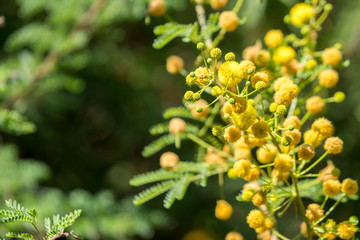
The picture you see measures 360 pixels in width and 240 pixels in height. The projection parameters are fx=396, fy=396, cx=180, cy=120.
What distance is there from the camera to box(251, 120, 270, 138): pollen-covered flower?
3.39ft

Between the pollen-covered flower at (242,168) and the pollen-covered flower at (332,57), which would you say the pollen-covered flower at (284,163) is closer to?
the pollen-covered flower at (242,168)

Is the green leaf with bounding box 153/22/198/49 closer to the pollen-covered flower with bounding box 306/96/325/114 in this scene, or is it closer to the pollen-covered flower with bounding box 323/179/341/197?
the pollen-covered flower with bounding box 306/96/325/114

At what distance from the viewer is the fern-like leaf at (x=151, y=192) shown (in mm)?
1483

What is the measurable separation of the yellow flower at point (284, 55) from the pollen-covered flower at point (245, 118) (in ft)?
1.65

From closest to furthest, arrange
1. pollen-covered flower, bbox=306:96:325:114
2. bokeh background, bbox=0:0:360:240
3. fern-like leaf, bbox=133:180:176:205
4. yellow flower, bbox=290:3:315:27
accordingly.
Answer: pollen-covered flower, bbox=306:96:325:114 < fern-like leaf, bbox=133:180:176:205 < yellow flower, bbox=290:3:315:27 < bokeh background, bbox=0:0:360:240

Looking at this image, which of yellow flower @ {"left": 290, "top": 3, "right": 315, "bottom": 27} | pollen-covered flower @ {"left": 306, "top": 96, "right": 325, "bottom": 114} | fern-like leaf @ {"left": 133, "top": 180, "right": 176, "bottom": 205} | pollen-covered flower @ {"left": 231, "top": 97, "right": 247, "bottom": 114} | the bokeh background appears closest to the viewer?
pollen-covered flower @ {"left": 231, "top": 97, "right": 247, "bottom": 114}

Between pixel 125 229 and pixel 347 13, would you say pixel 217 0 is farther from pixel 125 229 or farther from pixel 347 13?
pixel 347 13

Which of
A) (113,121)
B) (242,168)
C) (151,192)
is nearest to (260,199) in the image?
(242,168)

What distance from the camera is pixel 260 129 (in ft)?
3.39

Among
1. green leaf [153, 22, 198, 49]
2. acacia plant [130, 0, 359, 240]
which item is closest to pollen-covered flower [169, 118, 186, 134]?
acacia plant [130, 0, 359, 240]

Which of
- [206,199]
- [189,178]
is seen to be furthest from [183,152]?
[189,178]

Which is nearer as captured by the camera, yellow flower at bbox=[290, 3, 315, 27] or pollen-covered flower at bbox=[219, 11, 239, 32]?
pollen-covered flower at bbox=[219, 11, 239, 32]

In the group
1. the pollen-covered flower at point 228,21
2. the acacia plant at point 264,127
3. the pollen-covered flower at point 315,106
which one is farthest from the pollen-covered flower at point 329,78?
the pollen-covered flower at point 228,21

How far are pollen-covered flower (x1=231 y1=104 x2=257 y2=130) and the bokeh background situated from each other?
137 cm
